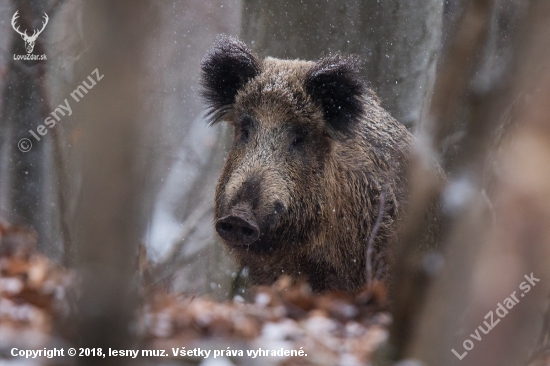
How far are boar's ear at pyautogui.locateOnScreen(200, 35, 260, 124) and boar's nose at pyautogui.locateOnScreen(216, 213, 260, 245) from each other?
1.41 m

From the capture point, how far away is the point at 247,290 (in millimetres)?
5922

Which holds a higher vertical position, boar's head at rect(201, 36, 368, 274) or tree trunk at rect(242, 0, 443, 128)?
tree trunk at rect(242, 0, 443, 128)

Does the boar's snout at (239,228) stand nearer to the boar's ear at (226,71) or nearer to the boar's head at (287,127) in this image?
the boar's head at (287,127)

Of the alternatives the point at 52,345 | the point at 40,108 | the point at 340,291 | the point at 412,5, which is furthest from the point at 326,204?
the point at 40,108

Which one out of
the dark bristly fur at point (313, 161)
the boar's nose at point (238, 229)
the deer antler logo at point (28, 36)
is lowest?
the boar's nose at point (238, 229)

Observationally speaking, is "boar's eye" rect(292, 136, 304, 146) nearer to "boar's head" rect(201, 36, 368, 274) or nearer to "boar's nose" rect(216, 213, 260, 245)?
"boar's head" rect(201, 36, 368, 274)

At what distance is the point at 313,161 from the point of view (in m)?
5.29

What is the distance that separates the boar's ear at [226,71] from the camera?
5.39 m

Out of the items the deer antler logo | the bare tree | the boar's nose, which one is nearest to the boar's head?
the boar's nose

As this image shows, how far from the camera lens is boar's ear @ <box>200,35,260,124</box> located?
5.39m

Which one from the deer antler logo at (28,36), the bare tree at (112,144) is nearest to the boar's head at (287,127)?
the bare tree at (112,144)

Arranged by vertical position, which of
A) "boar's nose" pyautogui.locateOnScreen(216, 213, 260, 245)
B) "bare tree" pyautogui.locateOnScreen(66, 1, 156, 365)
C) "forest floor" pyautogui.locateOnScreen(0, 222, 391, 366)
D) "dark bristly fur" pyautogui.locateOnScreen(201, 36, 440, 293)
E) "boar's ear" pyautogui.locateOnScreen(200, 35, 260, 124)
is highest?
"boar's ear" pyautogui.locateOnScreen(200, 35, 260, 124)

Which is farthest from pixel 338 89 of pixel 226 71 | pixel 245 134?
pixel 226 71

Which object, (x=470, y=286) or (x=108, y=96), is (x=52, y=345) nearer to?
(x=108, y=96)
